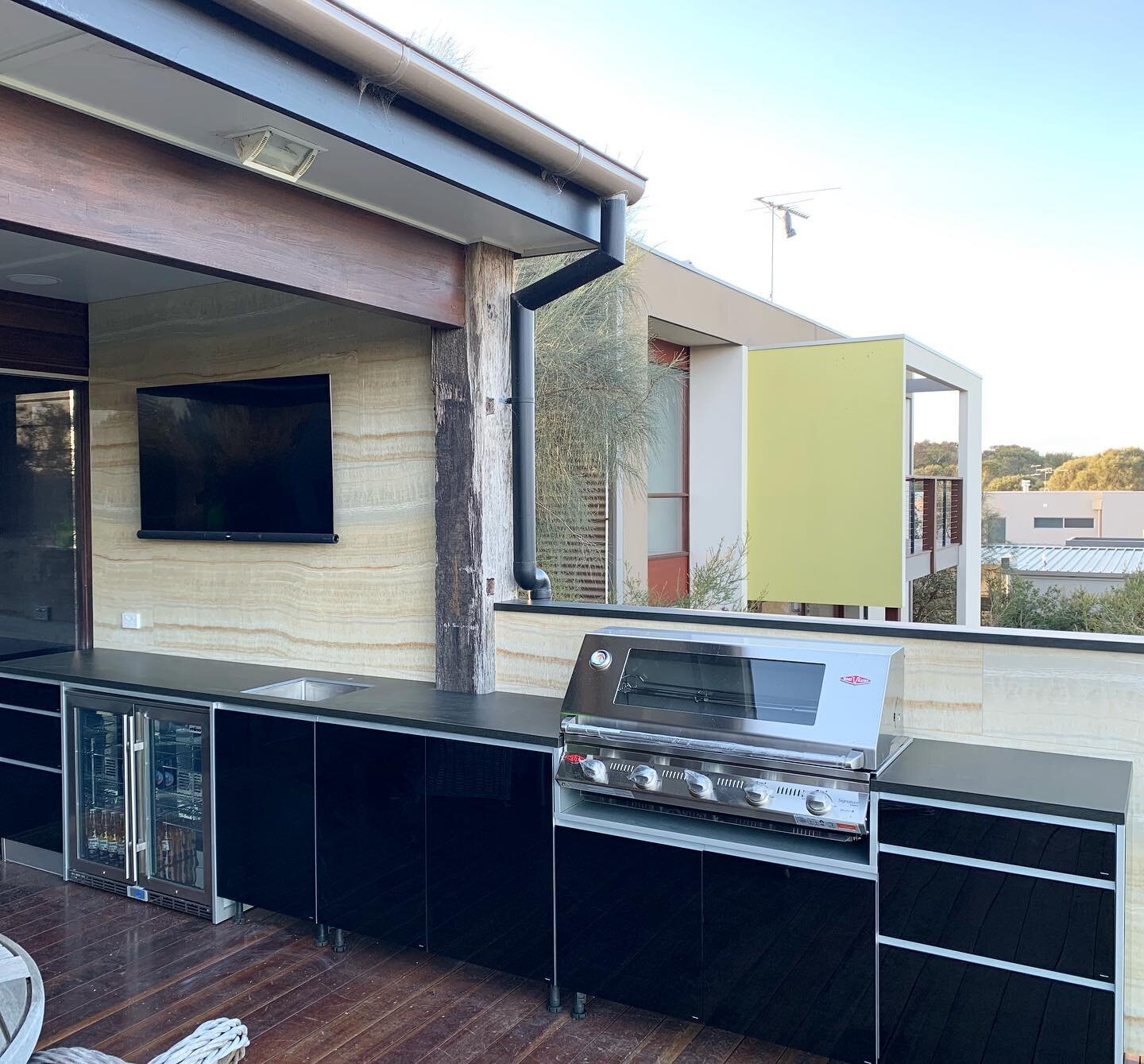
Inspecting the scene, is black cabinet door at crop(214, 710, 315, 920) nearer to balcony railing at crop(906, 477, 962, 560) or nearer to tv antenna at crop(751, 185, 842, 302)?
balcony railing at crop(906, 477, 962, 560)

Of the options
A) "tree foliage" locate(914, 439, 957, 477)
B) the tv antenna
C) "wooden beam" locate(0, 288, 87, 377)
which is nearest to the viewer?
"wooden beam" locate(0, 288, 87, 377)

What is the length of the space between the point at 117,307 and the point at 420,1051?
11.2 ft

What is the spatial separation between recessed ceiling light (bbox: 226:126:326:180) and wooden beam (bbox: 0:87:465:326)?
0.17m

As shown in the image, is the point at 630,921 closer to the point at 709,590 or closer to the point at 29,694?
the point at 29,694

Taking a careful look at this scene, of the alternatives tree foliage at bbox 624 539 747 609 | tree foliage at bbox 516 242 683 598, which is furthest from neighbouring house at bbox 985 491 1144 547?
tree foliage at bbox 516 242 683 598

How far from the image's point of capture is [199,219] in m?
2.68

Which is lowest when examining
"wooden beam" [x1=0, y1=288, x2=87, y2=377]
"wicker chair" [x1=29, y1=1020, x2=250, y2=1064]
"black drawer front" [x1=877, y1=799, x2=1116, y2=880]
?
"black drawer front" [x1=877, y1=799, x2=1116, y2=880]

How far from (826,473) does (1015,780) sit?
7.83 m

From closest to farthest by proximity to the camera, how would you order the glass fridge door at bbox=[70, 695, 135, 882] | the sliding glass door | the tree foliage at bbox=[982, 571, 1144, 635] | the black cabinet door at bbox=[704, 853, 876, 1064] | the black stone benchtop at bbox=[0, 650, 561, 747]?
1. the black cabinet door at bbox=[704, 853, 876, 1064]
2. the black stone benchtop at bbox=[0, 650, 561, 747]
3. the glass fridge door at bbox=[70, 695, 135, 882]
4. the sliding glass door
5. the tree foliage at bbox=[982, 571, 1144, 635]

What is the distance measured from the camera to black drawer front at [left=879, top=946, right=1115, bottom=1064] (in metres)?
2.19

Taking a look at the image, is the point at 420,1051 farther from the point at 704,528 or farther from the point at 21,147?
the point at 704,528

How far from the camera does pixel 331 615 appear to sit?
4105mm

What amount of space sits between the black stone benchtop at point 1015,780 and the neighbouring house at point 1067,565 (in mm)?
14854

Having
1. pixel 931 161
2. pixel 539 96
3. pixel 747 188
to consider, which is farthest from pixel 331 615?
pixel 931 161
